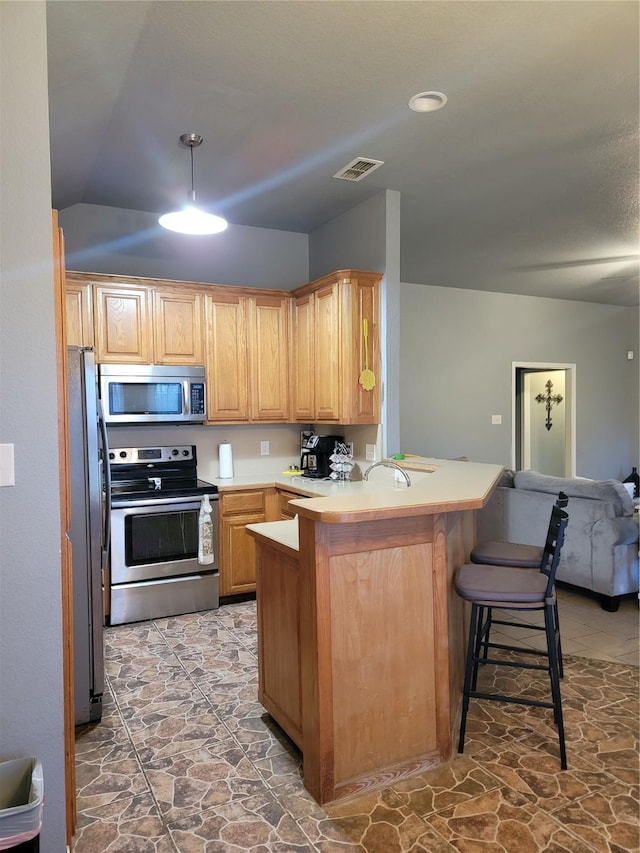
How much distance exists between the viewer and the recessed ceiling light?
2.71 meters

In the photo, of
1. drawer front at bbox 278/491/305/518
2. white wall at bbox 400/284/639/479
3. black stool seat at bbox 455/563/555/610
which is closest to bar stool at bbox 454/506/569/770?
black stool seat at bbox 455/563/555/610

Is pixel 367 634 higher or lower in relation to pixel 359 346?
lower

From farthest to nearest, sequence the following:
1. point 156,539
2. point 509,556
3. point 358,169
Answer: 1. point 156,539
2. point 358,169
3. point 509,556

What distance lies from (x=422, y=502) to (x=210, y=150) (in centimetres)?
246

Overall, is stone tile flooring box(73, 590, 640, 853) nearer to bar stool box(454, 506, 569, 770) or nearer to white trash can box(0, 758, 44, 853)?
bar stool box(454, 506, 569, 770)

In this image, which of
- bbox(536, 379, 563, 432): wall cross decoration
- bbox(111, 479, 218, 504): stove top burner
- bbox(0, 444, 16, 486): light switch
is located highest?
bbox(536, 379, 563, 432): wall cross decoration

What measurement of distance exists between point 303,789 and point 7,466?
1.54m

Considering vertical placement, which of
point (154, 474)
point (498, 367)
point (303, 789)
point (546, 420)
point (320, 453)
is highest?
point (498, 367)

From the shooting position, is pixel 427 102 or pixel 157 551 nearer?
pixel 427 102

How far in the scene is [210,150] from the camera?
3.25 m

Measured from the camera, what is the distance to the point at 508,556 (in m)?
2.67

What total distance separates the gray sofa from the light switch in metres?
3.70

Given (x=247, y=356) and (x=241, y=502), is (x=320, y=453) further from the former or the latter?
(x=247, y=356)

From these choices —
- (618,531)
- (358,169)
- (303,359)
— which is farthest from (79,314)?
(618,531)
